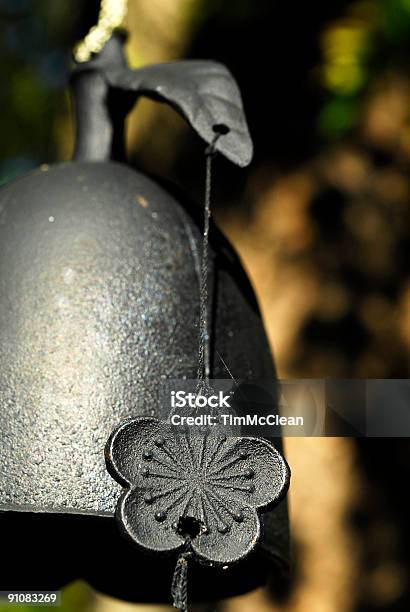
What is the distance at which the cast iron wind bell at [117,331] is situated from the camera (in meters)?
1.20

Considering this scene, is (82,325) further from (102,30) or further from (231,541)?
(102,30)

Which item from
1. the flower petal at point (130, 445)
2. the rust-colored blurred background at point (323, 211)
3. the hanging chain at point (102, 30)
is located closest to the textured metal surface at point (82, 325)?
the flower petal at point (130, 445)

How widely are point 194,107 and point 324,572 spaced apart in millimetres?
1313

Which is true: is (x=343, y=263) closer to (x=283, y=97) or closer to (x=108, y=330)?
(x=283, y=97)

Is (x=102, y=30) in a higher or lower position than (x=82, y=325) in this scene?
higher

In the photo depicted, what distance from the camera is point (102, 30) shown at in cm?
167

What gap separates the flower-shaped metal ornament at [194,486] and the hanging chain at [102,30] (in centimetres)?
69

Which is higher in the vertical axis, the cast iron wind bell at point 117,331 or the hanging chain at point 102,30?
the hanging chain at point 102,30

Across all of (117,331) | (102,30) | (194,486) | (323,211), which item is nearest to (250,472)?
(194,486)

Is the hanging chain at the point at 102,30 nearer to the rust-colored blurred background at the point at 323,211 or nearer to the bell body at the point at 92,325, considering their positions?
the bell body at the point at 92,325

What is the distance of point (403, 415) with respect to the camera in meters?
1.90

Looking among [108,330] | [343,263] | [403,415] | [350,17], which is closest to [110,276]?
[108,330]

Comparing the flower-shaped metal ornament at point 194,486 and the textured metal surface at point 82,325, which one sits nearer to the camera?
the flower-shaped metal ornament at point 194,486

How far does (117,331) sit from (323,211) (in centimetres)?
125
